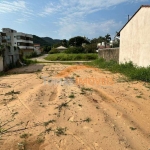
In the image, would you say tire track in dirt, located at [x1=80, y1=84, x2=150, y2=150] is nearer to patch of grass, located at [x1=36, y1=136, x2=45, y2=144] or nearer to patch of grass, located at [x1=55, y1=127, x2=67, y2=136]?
patch of grass, located at [x1=55, y1=127, x2=67, y2=136]

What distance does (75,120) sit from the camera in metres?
4.79

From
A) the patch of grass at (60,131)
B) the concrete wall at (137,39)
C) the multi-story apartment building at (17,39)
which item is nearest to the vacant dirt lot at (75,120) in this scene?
the patch of grass at (60,131)

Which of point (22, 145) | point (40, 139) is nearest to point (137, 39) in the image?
point (40, 139)

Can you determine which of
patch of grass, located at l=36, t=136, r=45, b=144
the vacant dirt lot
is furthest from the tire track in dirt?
patch of grass, located at l=36, t=136, r=45, b=144

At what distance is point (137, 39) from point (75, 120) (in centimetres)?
984

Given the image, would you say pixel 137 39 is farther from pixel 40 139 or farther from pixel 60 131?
pixel 40 139

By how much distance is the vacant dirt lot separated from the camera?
3.75 metres

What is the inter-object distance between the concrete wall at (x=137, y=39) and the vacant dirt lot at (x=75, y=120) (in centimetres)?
506

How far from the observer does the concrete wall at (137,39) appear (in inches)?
452

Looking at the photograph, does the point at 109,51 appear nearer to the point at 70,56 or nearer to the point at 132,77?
the point at 132,77

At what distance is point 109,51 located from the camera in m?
18.9

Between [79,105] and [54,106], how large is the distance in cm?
82

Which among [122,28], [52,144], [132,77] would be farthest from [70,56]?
[52,144]

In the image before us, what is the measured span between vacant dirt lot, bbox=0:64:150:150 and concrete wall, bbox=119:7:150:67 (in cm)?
506
